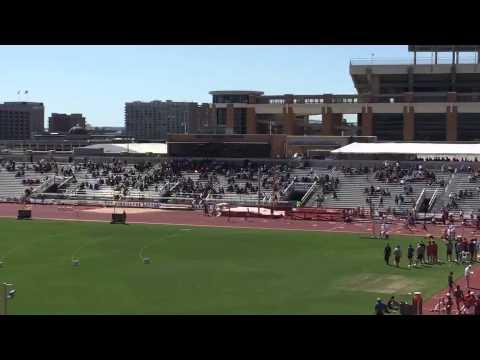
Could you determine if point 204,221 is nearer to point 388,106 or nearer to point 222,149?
point 222,149

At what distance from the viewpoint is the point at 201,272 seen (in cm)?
2761

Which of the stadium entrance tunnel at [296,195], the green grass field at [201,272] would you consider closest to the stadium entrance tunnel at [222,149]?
the stadium entrance tunnel at [296,195]

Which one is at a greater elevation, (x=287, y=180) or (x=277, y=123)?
(x=277, y=123)

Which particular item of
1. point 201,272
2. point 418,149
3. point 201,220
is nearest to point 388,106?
point 418,149

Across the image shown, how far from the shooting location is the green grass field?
21672 millimetres

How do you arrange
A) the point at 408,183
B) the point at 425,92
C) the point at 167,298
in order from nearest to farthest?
the point at 167,298 → the point at 408,183 → the point at 425,92

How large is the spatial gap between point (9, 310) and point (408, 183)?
1546 inches

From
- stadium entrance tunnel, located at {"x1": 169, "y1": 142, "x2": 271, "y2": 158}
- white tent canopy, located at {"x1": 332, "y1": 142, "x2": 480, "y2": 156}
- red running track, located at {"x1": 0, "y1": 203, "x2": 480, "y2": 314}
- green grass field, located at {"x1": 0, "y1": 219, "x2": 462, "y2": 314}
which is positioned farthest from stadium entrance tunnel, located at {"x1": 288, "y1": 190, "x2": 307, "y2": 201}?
green grass field, located at {"x1": 0, "y1": 219, "x2": 462, "y2": 314}

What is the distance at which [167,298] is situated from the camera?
2266 cm

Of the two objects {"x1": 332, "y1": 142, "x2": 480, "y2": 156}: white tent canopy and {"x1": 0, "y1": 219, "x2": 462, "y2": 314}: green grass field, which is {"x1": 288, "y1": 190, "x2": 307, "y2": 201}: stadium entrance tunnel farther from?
{"x1": 0, "y1": 219, "x2": 462, "y2": 314}: green grass field

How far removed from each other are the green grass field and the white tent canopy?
22593 millimetres
